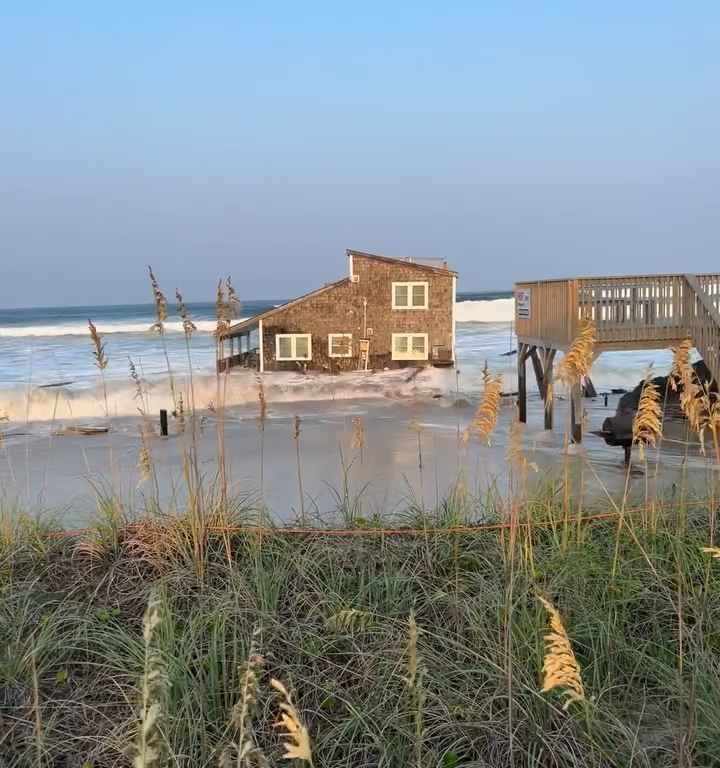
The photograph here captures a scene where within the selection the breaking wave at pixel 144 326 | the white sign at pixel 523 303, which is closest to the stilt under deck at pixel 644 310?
the white sign at pixel 523 303

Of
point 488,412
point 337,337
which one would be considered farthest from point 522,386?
point 337,337

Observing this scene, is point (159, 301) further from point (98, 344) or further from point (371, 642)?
→ point (371, 642)

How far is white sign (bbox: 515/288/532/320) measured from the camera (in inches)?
555

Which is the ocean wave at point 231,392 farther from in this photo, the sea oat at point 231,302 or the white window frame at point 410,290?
the sea oat at point 231,302

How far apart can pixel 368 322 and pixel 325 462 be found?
16708mm

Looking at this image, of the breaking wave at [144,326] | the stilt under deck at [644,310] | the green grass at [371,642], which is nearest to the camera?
the green grass at [371,642]

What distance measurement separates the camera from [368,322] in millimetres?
27297

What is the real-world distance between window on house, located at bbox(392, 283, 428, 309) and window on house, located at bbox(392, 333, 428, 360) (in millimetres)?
1014

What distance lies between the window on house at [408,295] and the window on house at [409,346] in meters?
1.01

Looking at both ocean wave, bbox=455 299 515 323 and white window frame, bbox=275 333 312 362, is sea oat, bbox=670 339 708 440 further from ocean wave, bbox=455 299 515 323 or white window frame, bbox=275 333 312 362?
ocean wave, bbox=455 299 515 323

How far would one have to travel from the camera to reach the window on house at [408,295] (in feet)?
89.7

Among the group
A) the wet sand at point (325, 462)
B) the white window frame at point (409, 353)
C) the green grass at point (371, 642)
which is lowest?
the wet sand at point (325, 462)

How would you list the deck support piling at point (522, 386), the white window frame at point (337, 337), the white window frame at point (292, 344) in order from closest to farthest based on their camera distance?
the deck support piling at point (522, 386)
the white window frame at point (337, 337)
the white window frame at point (292, 344)

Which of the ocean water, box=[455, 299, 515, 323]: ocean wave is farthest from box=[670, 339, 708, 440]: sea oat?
box=[455, 299, 515, 323]: ocean wave
